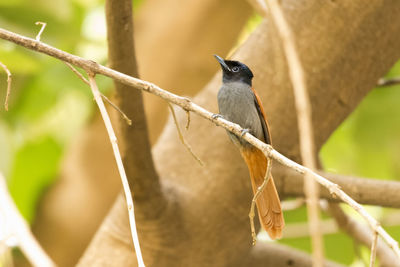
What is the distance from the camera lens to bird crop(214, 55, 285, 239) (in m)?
2.28

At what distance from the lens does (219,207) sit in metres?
2.63

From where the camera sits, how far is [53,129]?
4867mm

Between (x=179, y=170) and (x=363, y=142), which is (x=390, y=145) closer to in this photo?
(x=363, y=142)

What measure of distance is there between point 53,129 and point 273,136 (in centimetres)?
268

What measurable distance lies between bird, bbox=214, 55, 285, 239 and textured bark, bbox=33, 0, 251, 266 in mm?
1736

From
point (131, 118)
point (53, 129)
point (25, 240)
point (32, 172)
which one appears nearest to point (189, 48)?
point (53, 129)

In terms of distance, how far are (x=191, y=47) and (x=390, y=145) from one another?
1.61m

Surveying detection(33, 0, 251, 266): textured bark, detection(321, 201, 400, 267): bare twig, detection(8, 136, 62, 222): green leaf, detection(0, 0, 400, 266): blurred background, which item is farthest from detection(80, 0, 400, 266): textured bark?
detection(8, 136, 62, 222): green leaf

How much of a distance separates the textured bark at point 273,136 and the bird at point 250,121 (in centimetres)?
11

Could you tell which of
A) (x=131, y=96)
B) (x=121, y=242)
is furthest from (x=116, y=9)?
(x=121, y=242)

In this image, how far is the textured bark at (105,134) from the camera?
4145mm

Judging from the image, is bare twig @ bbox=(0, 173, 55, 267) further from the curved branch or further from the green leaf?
the green leaf

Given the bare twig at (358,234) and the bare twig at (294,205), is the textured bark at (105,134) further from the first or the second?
the bare twig at (358,234)

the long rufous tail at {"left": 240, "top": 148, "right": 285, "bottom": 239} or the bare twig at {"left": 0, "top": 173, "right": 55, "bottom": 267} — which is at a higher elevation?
the bare twig at {"left": 0, "top": 173, "right": 55, "bottom": 267}
